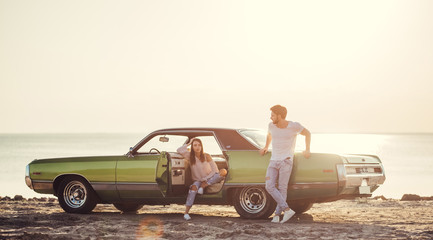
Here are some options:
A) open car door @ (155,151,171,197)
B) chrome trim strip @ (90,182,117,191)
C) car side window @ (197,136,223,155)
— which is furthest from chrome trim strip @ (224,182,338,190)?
chrome trim strip @ (90,182,117,191)

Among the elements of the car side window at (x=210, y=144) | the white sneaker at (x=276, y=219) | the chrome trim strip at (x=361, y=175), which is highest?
the car side window at (x=210, y=144)

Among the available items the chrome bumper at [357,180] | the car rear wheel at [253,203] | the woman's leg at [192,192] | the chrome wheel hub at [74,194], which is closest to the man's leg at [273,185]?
the car rear wheel at [253,203]

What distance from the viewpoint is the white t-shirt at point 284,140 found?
1202cm

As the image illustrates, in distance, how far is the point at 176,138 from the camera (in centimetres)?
1429

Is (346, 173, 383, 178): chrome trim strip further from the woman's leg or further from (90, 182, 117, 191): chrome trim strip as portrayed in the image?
(90, 182, 117, 191): chrome trim strip

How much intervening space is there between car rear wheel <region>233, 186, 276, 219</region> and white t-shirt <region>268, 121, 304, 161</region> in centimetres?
79

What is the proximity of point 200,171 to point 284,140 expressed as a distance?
5.25 ft

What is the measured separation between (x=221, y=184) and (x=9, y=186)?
29.2 m

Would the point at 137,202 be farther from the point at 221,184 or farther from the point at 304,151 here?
the point at 304,151

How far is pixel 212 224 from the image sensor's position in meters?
12.1

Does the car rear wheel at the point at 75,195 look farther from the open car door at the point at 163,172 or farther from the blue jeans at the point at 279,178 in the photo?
the blue jeans at the point at 279,178

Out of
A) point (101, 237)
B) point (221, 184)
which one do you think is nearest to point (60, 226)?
point (101, 237)

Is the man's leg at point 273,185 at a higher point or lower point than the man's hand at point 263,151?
lower

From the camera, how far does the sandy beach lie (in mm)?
10859
